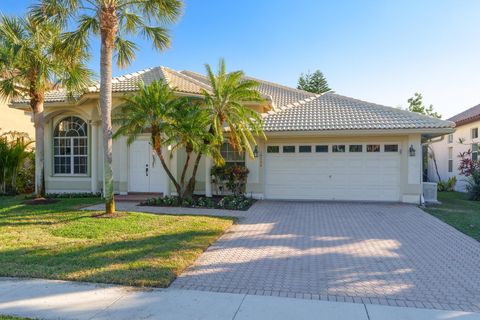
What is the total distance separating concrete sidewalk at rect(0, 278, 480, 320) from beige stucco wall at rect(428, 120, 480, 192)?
51.3ft

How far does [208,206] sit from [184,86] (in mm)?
5568

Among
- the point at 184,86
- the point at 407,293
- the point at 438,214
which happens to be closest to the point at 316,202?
the point at 438,214

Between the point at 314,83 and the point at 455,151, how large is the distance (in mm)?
23429

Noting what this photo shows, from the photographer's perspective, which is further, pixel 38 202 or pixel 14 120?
pixel 14 120

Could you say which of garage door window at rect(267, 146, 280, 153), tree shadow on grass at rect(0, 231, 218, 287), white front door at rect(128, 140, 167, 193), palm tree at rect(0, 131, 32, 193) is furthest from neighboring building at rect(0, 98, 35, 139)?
tree shadow on grass at rect(0, 231, 218, 287)

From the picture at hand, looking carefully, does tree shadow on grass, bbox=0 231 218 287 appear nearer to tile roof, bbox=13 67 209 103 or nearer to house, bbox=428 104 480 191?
tile roof, bbox=13 67 209 103

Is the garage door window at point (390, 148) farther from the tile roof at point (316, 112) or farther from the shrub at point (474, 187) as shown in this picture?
the shrub at point (474, 187)

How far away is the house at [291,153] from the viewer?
1328 cm

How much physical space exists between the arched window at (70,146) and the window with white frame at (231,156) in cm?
667

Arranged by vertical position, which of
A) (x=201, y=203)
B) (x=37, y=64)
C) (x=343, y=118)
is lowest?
(x=201, y=203)

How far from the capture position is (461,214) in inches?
443

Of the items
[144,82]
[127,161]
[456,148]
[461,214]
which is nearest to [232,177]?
[127,161]

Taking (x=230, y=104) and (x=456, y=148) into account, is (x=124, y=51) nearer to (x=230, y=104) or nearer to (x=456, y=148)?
(x=230, y=104)

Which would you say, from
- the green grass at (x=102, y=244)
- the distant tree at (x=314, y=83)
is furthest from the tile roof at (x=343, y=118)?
the distant tree at (x=314, y=83)
